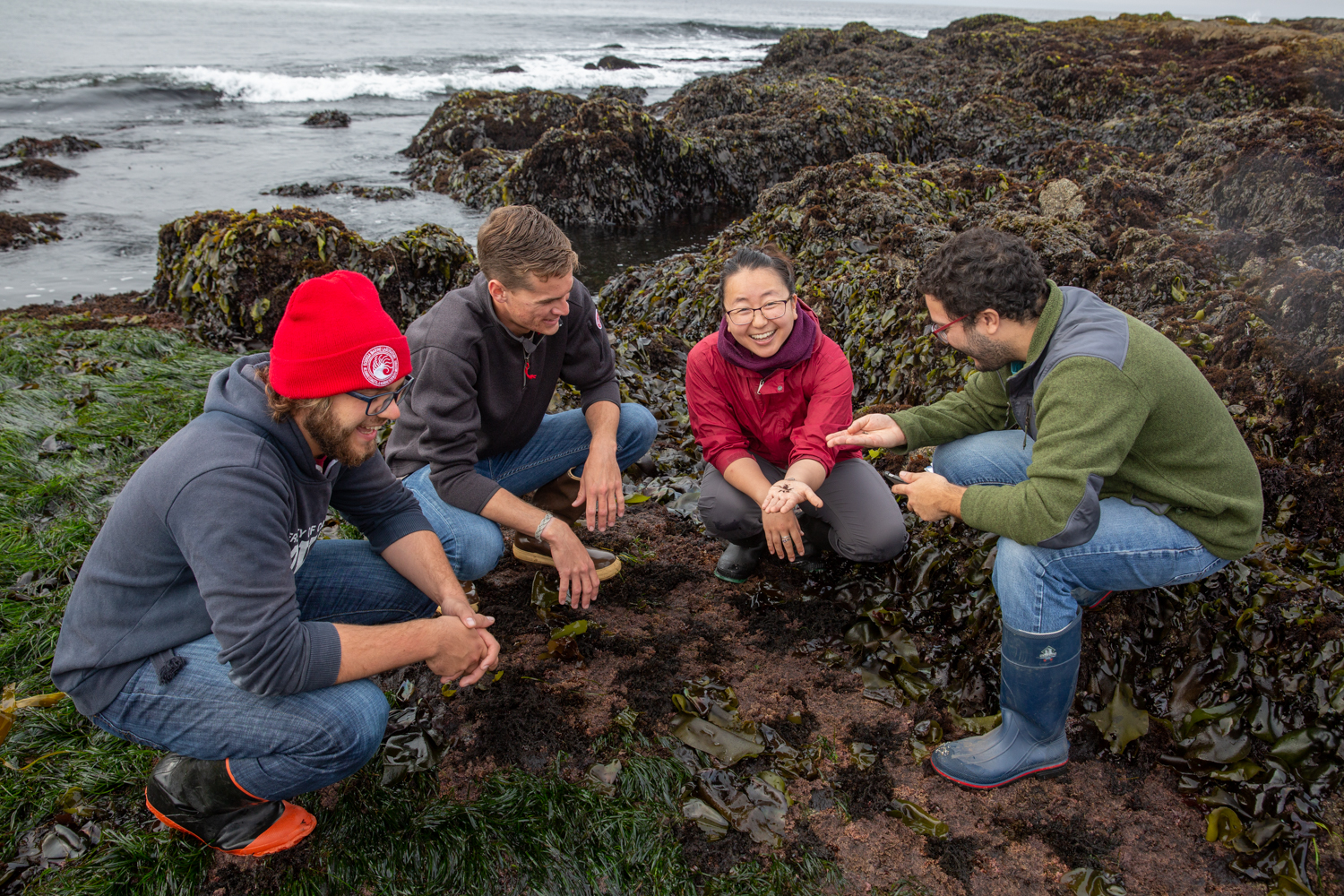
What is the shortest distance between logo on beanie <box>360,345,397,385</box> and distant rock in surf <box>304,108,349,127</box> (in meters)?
18.9

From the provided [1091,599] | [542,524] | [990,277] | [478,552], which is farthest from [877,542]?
[478,552]

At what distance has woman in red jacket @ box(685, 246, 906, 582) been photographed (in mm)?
2887

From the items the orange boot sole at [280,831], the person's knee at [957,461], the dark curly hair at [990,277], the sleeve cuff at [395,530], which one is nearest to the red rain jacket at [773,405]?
the person's knee at [957,461]

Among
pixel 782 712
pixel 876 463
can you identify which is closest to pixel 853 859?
pixel 782 712

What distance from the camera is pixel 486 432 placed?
3266mm

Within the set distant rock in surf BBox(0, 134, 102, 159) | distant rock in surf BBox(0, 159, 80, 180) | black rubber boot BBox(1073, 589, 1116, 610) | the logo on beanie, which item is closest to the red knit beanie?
the logo on beanie

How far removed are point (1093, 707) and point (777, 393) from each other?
5.46 ft

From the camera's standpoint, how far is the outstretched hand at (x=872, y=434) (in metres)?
2.87

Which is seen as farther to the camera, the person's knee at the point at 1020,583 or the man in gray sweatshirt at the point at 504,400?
the man in gray sweatshirt at the point at 504,400

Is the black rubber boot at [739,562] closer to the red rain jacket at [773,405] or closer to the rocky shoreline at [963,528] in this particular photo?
the rocky shoreline at [963,528]

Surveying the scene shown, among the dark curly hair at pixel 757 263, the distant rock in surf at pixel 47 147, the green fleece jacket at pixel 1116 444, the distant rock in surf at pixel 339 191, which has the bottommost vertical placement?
the green fleece jacket at pixel 1116 444

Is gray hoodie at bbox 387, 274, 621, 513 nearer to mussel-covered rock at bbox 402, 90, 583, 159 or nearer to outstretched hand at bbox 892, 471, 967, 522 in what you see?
outstretched hand at bbox 892, 471, 967, 522

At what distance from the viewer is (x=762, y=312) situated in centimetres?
287

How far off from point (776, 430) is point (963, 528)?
0.94 meters
